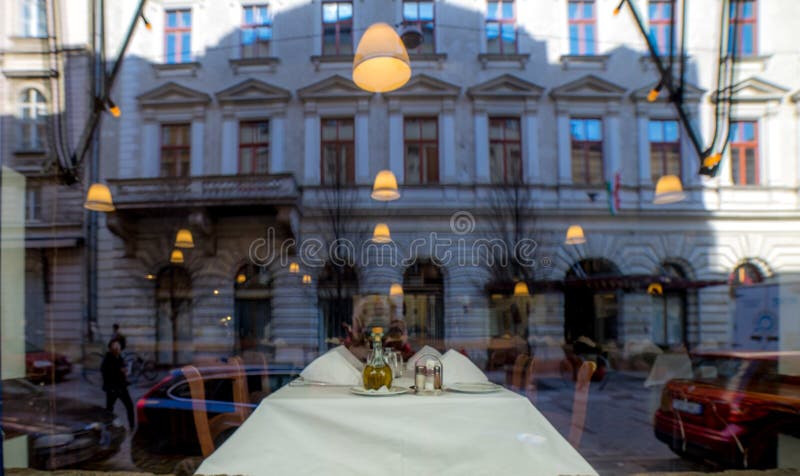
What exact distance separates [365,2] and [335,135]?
1625mm

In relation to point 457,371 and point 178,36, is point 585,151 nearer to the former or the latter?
point 457,371

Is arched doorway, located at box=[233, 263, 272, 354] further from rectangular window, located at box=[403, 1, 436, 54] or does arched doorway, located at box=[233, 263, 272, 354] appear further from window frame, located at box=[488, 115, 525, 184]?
rectangular window, located at box=[403, 1, 436, 54]

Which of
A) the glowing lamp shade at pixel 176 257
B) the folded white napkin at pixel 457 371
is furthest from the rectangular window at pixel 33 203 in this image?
the folded white napkin at pixel 457 371

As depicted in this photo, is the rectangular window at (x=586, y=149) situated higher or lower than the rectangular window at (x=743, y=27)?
lower

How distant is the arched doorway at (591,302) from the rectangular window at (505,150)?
5.01ft

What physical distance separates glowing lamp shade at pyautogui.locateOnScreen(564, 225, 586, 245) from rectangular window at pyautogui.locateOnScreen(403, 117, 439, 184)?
6.20ft

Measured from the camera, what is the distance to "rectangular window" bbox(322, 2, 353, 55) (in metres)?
6.48

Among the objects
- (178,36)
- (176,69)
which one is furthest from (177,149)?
(178,36)

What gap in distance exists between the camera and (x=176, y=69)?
22.8 feet

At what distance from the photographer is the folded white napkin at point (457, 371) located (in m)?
3.20

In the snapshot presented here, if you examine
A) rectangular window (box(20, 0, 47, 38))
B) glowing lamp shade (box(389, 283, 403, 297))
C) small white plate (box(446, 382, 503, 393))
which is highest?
rectangular window (box(20, 0, 47, 38))

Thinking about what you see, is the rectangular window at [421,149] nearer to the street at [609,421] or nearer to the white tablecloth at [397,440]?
the street at [609,421]

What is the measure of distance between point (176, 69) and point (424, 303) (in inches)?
174

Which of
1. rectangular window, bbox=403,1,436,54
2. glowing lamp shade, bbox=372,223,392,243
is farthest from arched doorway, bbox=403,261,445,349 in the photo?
rectangular window, bbox=403,1,436,54
